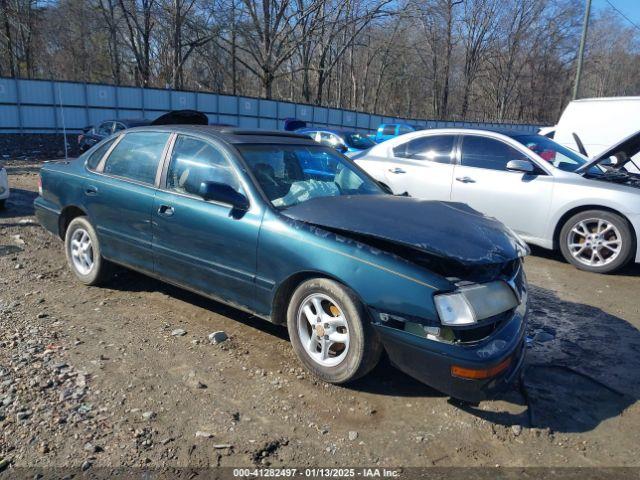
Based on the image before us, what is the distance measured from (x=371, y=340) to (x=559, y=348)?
1.83m

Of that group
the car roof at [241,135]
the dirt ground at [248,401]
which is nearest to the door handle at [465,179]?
the dirt ground at [248,401]

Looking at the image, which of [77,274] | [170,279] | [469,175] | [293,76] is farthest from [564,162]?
[293,76]

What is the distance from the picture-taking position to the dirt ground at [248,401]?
103 inches

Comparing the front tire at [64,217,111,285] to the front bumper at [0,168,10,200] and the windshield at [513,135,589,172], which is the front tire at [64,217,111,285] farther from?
the windshield at [513,135,589,172]

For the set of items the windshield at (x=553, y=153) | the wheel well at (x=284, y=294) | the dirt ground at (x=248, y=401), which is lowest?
the dirt ground at (x=248, y=401)

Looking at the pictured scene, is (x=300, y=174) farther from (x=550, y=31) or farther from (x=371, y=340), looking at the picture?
(x=550, y=31)

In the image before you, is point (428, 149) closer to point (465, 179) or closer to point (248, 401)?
point (465, 179)

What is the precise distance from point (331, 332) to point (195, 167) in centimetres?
179

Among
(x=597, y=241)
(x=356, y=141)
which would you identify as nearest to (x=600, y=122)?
(x=597, y=241)

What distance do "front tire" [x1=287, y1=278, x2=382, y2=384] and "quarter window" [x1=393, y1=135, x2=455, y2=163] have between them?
4374mm

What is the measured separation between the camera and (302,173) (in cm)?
407

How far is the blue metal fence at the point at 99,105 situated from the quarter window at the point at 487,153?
16.2m

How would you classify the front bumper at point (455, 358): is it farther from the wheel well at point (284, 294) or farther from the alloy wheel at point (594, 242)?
the alloy wheel at point (594, 242)

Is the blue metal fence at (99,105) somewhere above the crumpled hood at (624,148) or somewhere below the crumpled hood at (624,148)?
above
